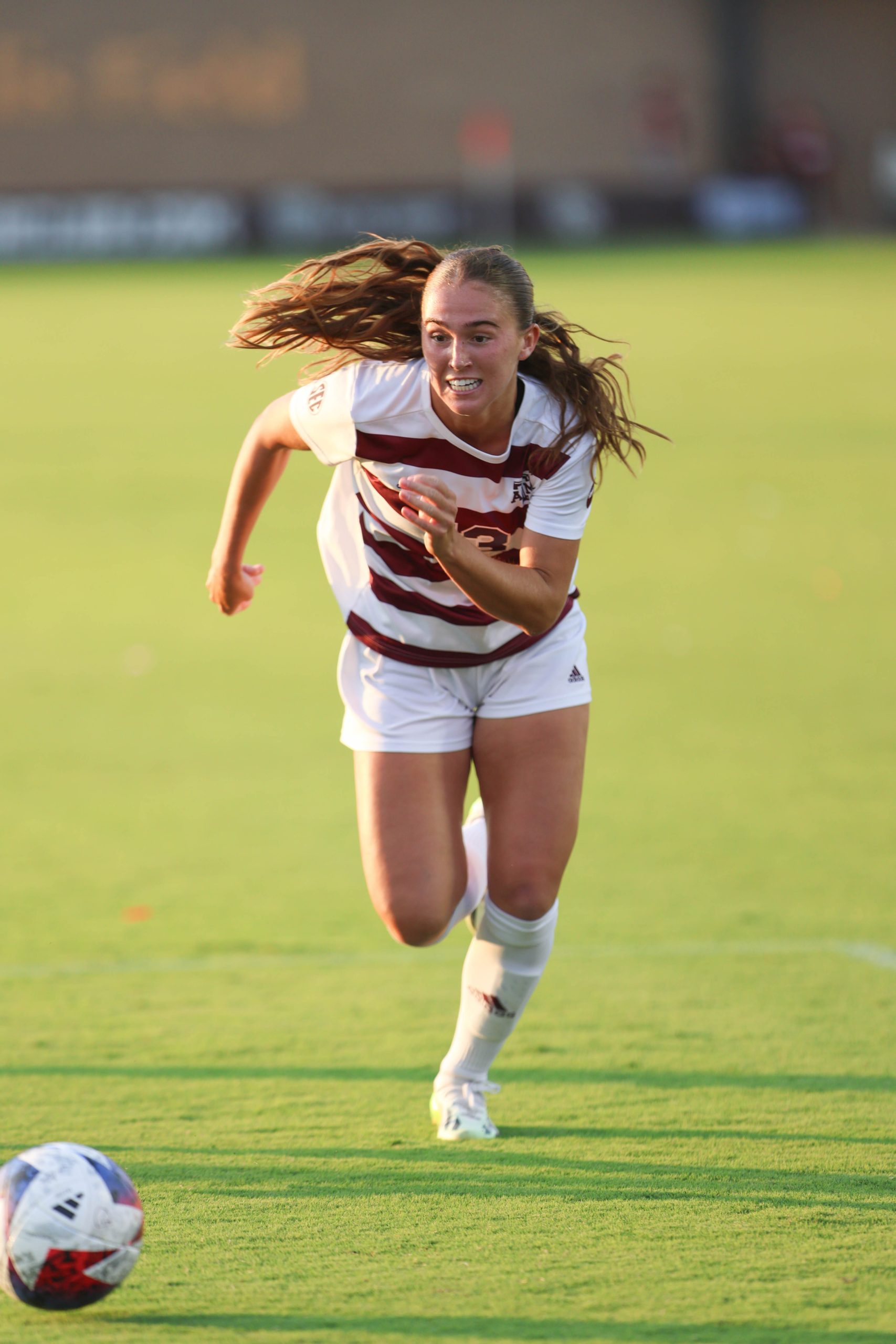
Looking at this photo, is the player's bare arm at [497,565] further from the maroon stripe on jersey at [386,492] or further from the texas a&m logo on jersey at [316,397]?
the texas a&m logo on jersey at [316,397]

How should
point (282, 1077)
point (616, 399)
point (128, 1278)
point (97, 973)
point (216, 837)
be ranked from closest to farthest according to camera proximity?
point (128, 1278), point (616, 399), point (282, 1077), point (97, 973), point (216, 837)

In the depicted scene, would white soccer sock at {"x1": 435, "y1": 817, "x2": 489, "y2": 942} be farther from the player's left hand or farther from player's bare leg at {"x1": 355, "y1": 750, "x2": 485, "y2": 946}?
the player's left hand

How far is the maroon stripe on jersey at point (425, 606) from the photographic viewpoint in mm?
4055

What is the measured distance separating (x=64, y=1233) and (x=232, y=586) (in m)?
1.74

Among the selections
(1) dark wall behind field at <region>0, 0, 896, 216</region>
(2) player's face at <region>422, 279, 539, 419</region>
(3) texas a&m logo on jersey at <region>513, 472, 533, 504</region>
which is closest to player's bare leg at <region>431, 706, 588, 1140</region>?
(3) texas a&m logo on jersey at <region>513, 472, 533, 504</region>

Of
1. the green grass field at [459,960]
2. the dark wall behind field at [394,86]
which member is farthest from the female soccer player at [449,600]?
the dark wall behind field at [394,86]

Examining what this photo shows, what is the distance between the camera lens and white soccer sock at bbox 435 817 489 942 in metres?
4.20

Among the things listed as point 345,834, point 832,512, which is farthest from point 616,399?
point 832,512

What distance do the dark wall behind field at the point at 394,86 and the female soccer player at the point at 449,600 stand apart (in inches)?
1311

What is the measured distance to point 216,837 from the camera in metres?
6.86

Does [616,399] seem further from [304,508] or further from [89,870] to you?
[304,508]

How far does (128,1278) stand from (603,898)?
3058mm

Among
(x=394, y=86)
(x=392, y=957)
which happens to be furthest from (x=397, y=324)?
(x=394, y=86)

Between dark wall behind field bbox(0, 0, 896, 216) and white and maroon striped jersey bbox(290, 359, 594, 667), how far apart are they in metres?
33.4
